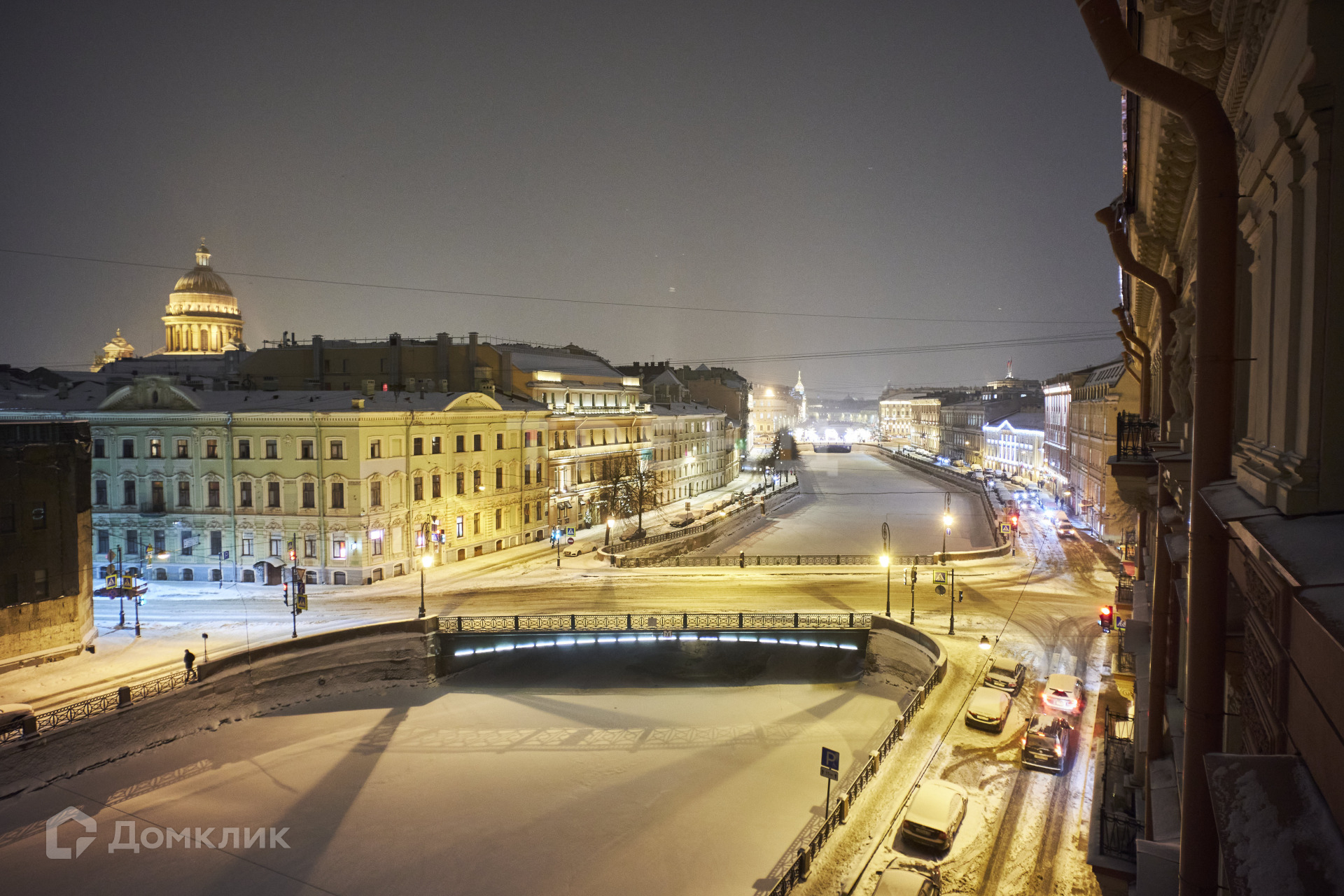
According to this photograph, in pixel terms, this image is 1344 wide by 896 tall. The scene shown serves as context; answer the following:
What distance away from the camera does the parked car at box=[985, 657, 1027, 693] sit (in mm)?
25109

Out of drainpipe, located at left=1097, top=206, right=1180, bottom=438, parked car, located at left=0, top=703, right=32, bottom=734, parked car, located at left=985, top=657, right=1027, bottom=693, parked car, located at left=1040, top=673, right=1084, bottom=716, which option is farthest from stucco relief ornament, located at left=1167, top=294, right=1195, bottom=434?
parked car, located at left=0, top=703, right=32, bottom=734

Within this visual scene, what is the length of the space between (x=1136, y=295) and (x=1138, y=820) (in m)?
14.2

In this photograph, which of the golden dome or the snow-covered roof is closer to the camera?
the snow-covered roof

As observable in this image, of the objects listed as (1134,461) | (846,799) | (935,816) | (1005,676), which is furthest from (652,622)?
(1134,461)

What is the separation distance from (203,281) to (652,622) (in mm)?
83296

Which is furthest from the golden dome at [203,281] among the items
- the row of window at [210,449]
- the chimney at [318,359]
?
the row of window at [210,449]

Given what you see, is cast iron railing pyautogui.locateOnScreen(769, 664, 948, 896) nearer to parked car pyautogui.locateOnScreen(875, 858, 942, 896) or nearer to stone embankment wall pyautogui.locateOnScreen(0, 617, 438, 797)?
parked car pyautogui.locateOnScreen(875, 858, 942, 896)

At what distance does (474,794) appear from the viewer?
77.8 ft

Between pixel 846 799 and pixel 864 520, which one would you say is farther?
pixel 864 520

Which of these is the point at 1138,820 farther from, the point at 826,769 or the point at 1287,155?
the point at 1287,155

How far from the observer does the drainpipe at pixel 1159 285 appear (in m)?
12.9

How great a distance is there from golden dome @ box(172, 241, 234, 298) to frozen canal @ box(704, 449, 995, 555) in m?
71.4

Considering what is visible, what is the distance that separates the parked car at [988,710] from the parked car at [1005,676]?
1563 millimetres

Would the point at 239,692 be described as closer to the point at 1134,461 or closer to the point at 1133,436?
the point at 1134,461
